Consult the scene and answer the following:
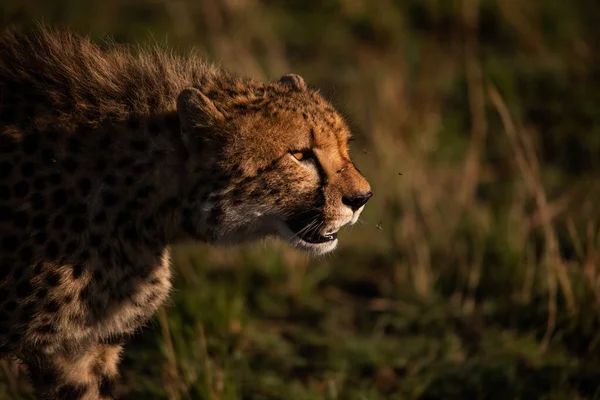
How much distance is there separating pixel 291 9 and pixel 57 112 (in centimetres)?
445

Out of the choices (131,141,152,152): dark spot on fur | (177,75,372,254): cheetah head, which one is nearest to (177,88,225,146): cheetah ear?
(177,75,372,254): cheetah head

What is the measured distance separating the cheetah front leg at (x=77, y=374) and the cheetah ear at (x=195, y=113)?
81cm

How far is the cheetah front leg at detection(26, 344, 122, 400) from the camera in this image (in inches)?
113

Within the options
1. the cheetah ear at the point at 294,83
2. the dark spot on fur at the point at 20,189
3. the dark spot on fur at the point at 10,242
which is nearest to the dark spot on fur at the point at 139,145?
the dark spot on fur at the point at 20,189

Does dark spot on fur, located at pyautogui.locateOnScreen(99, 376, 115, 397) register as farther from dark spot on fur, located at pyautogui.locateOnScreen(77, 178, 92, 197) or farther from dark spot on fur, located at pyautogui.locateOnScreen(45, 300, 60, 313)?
dark spot on fur, located at pyautogui.locateOnScreen(77, 178, 92, 197)

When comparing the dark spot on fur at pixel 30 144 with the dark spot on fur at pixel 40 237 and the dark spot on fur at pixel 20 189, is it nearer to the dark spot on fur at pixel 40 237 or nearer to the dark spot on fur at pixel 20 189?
the dark spot on fur at pixel 20 189

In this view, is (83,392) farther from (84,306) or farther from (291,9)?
(291,9)

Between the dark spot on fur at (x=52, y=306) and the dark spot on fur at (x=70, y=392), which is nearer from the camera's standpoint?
the dark spot on fur at (x=52, y=306)

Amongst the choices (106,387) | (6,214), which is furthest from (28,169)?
(106,387)

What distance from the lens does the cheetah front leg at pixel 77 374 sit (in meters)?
2.87

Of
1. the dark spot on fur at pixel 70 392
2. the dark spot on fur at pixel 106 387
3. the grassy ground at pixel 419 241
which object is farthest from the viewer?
the grassy ground at pixel 419 241

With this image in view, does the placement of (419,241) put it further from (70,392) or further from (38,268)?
(38,268)

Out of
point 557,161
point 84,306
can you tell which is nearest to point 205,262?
point 84,306

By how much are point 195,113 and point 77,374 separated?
97cm
